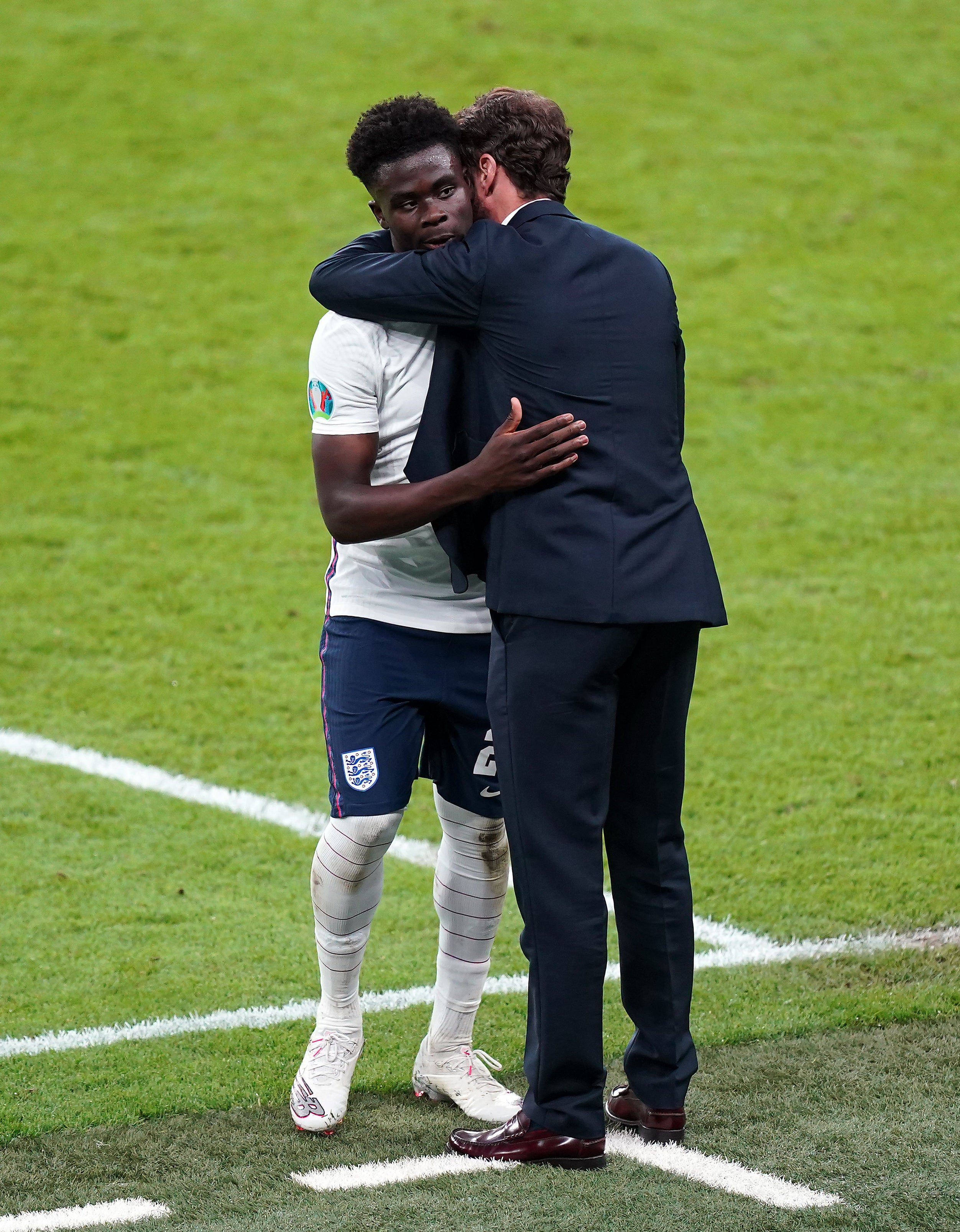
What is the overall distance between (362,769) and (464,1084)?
0.76 meters

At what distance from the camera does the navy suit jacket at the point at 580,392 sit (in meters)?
2.90

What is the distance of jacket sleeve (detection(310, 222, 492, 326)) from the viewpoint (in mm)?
2912

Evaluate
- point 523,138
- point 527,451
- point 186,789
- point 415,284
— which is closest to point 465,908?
point 527,451

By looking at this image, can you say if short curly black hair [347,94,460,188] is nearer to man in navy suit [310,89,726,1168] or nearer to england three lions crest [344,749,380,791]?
man in navy suit [310,89,726,1168]

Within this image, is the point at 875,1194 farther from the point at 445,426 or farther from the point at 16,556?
the point at 16,556

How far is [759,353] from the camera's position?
11.1m

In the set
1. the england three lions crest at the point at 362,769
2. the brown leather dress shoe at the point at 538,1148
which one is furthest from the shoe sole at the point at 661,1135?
the england three lions crest at the point at 362,769

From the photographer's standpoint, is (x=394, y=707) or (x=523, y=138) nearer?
(x=523, y=138)

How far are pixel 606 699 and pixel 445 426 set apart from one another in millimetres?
611

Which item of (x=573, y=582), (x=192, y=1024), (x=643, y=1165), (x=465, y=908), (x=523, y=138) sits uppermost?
(x=523, y=138)

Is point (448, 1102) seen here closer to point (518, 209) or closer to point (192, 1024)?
point (192, 1024)

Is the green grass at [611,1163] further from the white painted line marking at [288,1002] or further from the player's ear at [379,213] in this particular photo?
the player's ear at [379,213]

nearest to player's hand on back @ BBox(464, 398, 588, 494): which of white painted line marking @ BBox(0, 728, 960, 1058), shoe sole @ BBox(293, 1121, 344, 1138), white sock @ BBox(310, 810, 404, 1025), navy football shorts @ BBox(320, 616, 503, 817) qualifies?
navy football shorts @ BBox(320, 616, 503, 817)

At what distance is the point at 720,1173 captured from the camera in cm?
302
